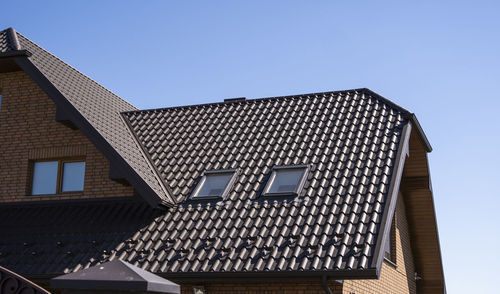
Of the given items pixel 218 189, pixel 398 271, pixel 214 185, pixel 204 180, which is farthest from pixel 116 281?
pixel 398 271

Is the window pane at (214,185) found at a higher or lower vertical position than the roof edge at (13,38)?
lower

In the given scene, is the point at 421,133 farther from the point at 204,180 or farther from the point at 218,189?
the point at 204,180

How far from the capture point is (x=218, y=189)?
10.8m

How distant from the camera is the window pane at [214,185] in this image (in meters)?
10.7

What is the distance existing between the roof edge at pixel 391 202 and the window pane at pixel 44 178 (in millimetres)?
6728

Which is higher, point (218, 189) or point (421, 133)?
point (421, 133)

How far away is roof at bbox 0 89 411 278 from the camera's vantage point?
8.65m

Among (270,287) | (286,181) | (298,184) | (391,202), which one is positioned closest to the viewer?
(270,287)

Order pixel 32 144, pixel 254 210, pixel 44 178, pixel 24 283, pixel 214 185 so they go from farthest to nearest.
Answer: pixel 32 144, pixel 44 178, pixel 214 185, pixel 254 210, pixel 24 283

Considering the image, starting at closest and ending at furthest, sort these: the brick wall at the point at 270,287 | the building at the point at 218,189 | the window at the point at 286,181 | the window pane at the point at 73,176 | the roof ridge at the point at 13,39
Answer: the brick wall at the point at 270,287
the building at the point at 218,189
the window at the point at 286,181
the window pane at the point at 73,176
the roof ridge at the point at 13,39

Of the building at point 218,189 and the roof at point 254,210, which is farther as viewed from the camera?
the building at point 218,189

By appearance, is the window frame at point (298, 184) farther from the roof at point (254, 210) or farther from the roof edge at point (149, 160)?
the roof edge at point (149, 160)

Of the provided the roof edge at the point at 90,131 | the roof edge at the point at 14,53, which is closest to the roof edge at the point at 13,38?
the roof edge at the point at 14,53

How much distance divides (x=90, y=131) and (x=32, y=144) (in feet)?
5.91
